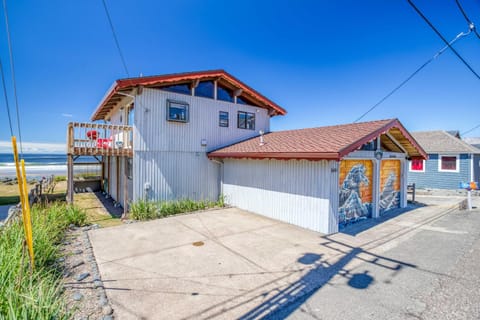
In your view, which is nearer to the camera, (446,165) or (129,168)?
(129,168)

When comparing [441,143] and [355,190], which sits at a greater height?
[441,143]

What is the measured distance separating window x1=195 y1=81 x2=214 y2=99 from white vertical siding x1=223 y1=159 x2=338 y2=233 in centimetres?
348

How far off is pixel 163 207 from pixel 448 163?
62.1 feet

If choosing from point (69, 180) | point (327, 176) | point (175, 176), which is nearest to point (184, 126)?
point (175, 176)

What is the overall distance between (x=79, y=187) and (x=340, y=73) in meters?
19.5

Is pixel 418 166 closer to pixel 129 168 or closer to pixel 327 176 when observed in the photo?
pixel 327 176

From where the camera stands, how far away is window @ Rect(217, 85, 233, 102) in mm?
11656

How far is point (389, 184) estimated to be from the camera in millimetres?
9891

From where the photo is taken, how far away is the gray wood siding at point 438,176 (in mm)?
15273

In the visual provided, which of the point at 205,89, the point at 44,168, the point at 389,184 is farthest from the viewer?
the point at 44,168

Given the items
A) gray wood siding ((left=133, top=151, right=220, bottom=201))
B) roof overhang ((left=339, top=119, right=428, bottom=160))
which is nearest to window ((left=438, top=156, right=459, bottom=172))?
roof overhang ((left=339, top=119, right=428, bottom=160))

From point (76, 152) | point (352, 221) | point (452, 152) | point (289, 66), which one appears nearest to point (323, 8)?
point (289, 66)

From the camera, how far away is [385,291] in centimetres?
385

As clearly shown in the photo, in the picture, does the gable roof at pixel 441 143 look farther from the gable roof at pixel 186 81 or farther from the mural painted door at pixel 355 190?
the gable roof at pixel 186 81
